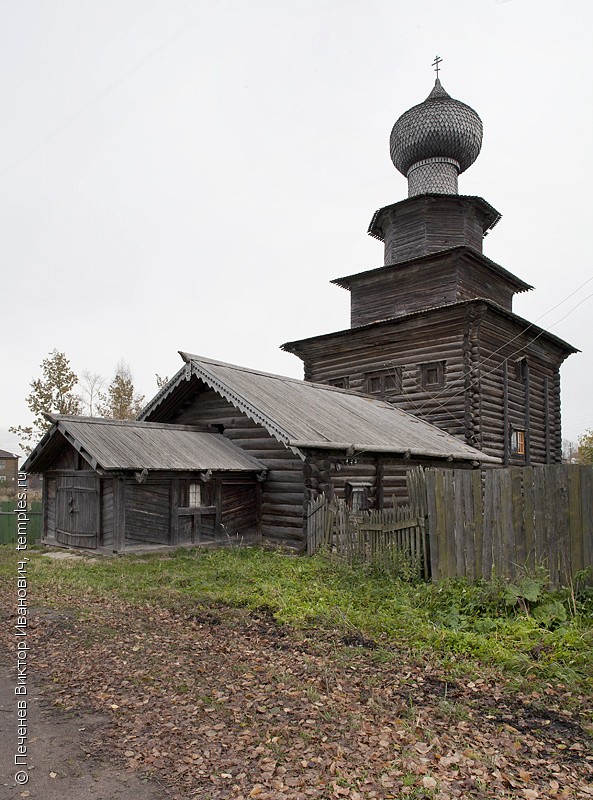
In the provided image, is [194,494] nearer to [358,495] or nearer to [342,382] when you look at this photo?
[358,495]

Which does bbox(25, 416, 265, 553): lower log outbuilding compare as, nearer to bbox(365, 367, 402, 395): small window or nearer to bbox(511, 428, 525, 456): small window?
bbox(365, 367, 402, 395): small window

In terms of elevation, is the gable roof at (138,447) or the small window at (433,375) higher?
the small window at (433,375)

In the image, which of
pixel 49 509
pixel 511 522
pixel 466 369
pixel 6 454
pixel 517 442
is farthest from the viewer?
pixel 6 454

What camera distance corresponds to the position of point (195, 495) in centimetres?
1706

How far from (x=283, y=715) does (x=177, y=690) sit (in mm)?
1290

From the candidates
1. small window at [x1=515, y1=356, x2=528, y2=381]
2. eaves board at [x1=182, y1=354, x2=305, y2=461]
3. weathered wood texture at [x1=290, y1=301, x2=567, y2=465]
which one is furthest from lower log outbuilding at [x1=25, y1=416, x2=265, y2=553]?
small window at [x1=515, y1=356, x2=528, y2=381]

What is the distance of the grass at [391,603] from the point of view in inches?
265

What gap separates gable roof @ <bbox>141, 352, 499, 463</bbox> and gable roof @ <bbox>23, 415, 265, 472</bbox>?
1.72m

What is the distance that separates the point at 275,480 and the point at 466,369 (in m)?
10.7

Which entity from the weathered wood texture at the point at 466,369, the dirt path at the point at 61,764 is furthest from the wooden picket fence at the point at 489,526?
the weathered wood texture at the point at 466,369

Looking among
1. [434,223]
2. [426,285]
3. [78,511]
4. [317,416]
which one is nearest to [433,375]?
[426,285]

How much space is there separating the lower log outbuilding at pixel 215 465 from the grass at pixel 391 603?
99.5 inches

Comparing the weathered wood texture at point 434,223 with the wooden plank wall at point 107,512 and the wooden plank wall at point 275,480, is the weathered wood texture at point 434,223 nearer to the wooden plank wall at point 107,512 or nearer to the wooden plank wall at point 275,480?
the wooden plank wall at point 275,480

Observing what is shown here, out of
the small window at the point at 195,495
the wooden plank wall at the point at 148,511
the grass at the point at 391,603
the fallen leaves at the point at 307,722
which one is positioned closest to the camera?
the fallen leaves at the point at 307,722
